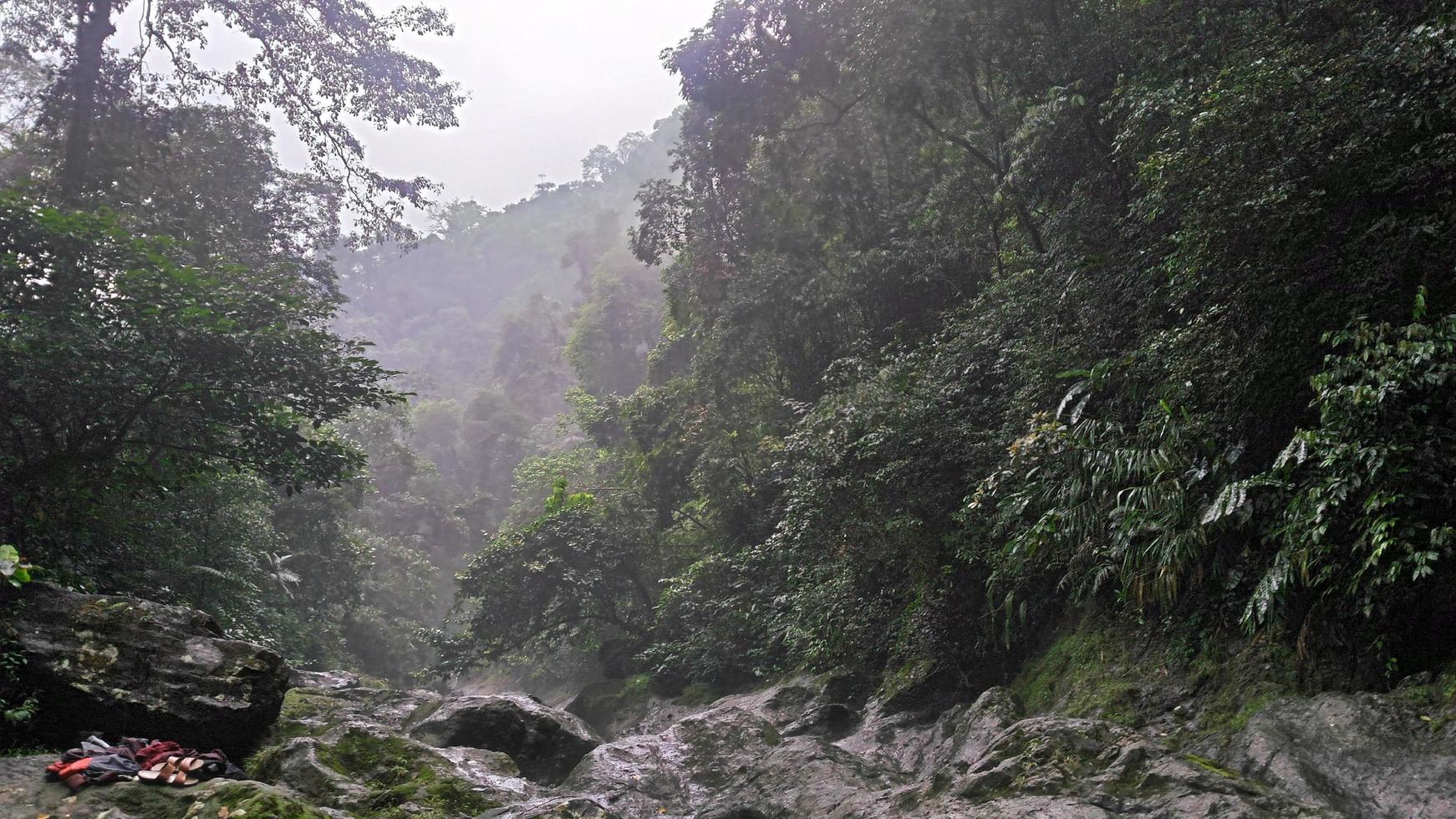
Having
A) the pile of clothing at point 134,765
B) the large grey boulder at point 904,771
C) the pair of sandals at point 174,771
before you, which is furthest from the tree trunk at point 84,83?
the large grey boulder at point 904,771

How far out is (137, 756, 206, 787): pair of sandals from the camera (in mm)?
5406

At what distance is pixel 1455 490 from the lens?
172 inches

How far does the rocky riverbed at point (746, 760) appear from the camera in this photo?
14.5 ft

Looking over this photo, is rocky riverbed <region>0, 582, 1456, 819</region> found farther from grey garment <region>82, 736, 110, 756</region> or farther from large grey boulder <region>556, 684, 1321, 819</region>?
grey garment <region>82, 736, 110, 756</region>

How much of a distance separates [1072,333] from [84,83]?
1575 centimetres

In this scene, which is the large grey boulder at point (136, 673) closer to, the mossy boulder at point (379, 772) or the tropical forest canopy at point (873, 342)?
the mossy boulder at point (379, 772)

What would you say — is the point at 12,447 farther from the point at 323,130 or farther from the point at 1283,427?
the point at 1283,427

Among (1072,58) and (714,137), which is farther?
(714,137)

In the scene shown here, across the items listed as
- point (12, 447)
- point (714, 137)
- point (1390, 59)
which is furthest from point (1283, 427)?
point (714, 137)

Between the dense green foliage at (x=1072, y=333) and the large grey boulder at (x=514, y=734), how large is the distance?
10.8 feet

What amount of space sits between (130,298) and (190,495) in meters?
6.22

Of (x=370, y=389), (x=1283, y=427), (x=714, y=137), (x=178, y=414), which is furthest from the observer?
(x=714, y=137)

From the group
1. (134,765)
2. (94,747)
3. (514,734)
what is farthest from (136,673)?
(514,734)

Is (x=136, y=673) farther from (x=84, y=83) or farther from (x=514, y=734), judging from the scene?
(x=84, y=83)
